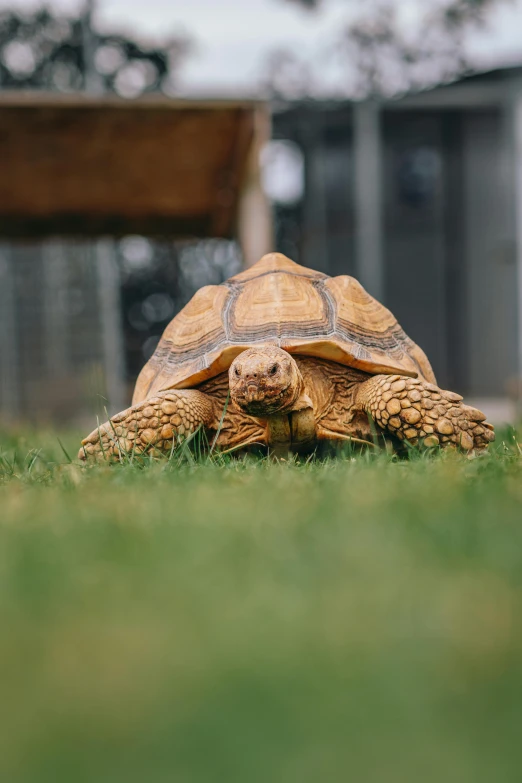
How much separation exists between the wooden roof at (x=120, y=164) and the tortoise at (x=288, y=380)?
10.7 feet

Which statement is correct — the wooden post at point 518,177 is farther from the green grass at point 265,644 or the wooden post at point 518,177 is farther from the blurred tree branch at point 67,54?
the green grass at point 265,644

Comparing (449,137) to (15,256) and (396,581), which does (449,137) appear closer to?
(15,256)

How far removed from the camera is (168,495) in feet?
5.08

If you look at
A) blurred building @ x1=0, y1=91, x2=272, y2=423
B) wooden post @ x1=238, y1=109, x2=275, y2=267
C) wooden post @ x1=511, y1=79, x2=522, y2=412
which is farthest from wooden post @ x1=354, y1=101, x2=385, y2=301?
wooden post @ x1=238, y1=109, x2=275, y2=267

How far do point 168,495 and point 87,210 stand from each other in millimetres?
7046

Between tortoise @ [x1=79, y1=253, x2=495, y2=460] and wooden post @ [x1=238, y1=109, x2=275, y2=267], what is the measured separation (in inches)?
109

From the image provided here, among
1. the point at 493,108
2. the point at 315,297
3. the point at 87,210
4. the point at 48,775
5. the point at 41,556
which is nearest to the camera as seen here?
the point at 48,775

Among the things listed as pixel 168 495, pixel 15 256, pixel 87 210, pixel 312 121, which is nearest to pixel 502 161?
pixel 312 121

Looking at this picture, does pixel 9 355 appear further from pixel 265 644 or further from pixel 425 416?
pixel 265 644

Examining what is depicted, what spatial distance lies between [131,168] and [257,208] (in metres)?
1.89

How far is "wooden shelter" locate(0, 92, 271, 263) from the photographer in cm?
574

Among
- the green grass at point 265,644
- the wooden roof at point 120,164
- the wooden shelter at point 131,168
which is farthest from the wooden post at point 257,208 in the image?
the green grass at point 265,644

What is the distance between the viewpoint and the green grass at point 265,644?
68 cm

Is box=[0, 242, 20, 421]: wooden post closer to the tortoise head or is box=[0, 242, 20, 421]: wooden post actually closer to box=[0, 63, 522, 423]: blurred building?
box=[0, 63, 522, 423]: blurred building
